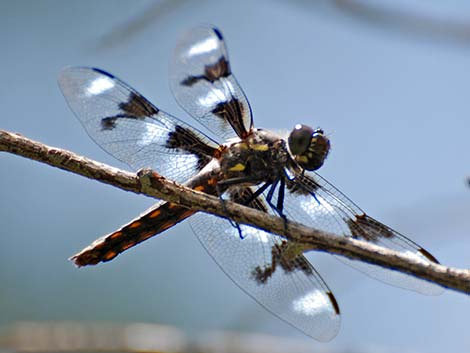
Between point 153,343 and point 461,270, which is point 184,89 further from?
point 461,270

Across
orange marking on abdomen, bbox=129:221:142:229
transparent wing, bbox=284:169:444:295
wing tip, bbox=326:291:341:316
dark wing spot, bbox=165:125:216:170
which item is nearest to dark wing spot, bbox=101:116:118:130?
dark wing spot, bbox=165:125:216:170

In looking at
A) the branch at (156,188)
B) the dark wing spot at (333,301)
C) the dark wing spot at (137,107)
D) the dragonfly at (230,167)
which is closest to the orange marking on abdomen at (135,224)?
the dragonfly at (230,167)

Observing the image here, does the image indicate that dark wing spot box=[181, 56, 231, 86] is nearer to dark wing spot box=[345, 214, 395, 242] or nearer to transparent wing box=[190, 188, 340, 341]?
transparent wing box=[190, 188, 340, 341]

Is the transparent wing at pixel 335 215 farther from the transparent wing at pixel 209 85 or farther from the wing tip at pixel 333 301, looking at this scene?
the transparent wing at pixel 209 85

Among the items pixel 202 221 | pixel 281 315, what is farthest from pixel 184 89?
pixel 281 315

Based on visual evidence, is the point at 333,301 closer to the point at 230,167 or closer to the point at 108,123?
the point at 230,167

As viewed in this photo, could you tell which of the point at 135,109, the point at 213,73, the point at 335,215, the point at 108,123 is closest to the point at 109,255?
the point at 108,123
